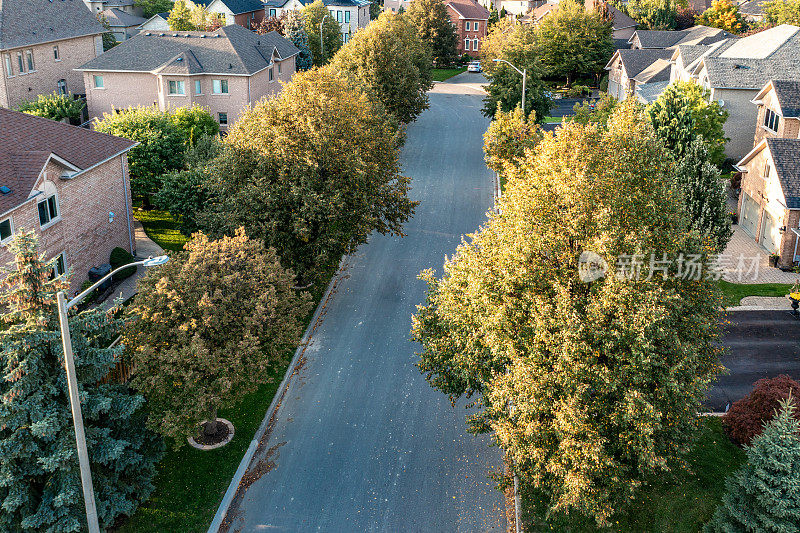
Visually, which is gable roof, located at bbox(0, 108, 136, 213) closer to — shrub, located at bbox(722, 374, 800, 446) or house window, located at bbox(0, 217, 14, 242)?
house window, located at bbox(0, 217, 14, 242)

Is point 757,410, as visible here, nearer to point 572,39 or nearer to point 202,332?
point 202,332

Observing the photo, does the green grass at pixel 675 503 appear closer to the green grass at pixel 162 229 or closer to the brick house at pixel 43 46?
the green grass at pixel 162 229

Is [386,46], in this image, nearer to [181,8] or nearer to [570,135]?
[570,135]

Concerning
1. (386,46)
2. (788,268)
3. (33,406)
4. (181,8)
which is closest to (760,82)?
(788,268)

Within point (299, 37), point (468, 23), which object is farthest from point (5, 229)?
point (468, 23)

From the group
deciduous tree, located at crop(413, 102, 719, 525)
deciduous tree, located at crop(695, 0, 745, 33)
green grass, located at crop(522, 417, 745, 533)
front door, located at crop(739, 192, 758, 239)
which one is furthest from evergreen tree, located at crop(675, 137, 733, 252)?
deciduous tree, located at crop(695, 0, 745, 33)

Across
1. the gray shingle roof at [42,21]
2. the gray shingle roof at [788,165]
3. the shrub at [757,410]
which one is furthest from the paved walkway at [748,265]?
the gray shingle roof at [42,21]
